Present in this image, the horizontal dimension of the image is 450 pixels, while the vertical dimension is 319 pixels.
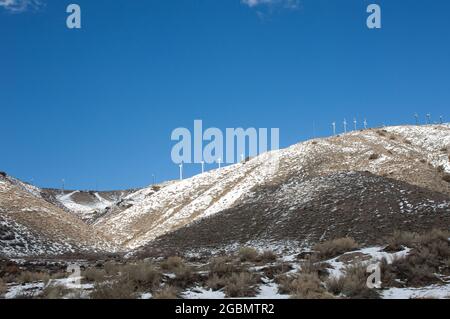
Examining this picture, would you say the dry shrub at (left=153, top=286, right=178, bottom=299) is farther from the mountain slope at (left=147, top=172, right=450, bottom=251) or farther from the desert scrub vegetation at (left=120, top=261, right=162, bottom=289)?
the mountain slope at (left=147, top=172, right=450, bottom=251)

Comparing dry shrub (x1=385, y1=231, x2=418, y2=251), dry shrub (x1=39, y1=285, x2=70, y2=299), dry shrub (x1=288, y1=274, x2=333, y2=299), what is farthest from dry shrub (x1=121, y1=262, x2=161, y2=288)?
dry shrub (x1=385, y1=231, x2=418, y2=251)

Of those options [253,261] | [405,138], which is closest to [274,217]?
[253,261]

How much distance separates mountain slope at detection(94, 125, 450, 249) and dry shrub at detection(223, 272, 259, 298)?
29.8 metres

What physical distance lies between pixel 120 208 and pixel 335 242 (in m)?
75.8

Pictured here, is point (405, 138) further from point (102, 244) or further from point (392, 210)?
point (102, 244)

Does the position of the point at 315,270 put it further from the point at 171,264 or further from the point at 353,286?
the point at 171,264

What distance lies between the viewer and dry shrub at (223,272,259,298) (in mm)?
13562

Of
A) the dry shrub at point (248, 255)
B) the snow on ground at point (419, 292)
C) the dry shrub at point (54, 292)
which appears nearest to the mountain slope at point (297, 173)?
the dry shrub at point (248, 255)

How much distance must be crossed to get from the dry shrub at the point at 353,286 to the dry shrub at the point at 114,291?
18.5 feet

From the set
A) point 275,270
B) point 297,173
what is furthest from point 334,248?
point 297,173

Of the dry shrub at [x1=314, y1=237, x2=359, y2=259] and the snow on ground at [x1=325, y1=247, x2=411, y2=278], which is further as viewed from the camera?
the dry shrub at [x1=314, y1=237, x2=359, y2=259]

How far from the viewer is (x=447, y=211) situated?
106ft

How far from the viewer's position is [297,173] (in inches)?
2309

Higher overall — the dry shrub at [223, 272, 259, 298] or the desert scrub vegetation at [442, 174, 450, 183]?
the desert scrub vegetation at [442, 174, 450, 183]
